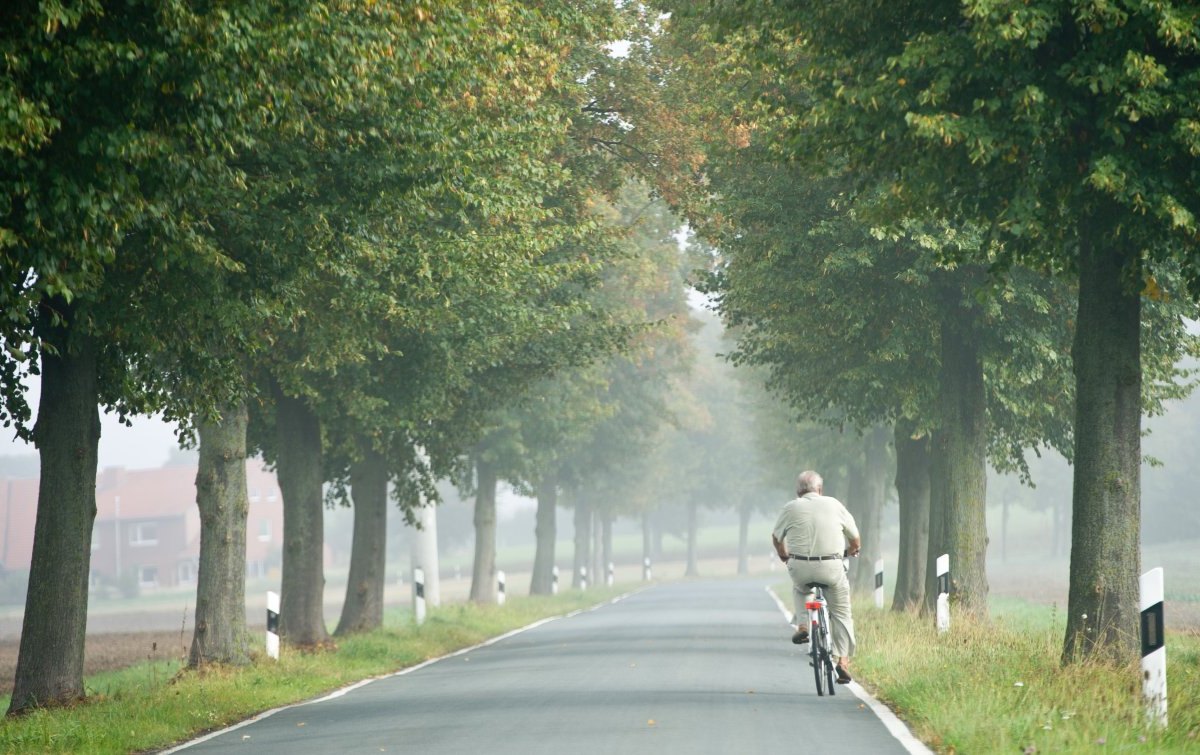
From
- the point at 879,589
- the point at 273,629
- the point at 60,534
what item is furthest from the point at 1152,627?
the point at 879,589

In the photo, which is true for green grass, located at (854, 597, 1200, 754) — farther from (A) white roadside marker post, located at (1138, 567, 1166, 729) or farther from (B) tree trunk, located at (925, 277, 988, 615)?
(B) tree trunk, located at (925, 277, 988, 615)

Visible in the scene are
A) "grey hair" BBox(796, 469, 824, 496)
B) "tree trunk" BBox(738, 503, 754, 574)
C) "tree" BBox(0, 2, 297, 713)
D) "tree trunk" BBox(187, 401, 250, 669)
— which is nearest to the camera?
"tree" BBox(0, 2, 297, 713)

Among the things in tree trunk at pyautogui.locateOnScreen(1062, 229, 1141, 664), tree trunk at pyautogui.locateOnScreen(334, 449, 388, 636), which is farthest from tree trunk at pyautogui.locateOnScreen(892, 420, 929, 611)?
tree trunk at pyautogui.locateOnScreen(1062, 229, 1141, 664)

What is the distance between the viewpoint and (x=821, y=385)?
82.7 feet

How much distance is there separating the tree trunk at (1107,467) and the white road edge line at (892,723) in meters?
1.57

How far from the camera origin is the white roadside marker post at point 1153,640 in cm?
1049

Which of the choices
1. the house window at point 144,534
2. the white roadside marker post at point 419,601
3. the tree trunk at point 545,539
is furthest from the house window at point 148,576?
the white roadside marker post at point 419,601

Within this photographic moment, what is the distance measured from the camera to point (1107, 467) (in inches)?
517

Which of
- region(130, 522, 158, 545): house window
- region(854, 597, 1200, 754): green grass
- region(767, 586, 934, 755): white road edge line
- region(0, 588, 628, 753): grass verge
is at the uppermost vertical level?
region(130, 522, 158, 545): house window

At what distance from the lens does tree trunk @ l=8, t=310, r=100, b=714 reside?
47.6 feet

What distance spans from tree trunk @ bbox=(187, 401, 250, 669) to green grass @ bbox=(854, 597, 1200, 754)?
23.4ft

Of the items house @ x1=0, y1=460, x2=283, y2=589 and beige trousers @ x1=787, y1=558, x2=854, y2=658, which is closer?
beige trousers @ x1=787, y1=558, x2=854, y2=658

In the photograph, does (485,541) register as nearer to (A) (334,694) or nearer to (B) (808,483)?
(A) (334,694)

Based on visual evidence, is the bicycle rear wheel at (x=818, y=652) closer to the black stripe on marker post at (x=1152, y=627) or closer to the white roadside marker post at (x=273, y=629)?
the black stripe on marker post at (x=1152, y=627)
